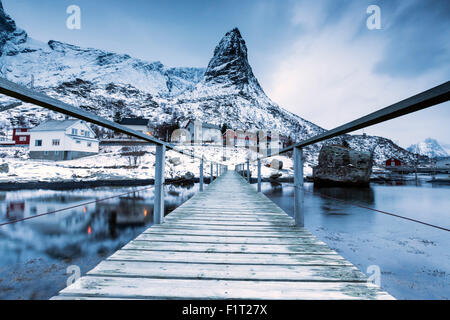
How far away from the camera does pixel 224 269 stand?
1880mm

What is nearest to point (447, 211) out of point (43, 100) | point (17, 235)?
point (43, 100)

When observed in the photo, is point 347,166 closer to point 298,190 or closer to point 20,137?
point 298,190

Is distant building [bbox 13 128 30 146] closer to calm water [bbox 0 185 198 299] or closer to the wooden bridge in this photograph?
calm water [bbox 0 185 198 299]

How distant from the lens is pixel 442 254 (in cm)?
617

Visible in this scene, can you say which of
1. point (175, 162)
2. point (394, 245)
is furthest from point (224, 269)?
point (175, 162)

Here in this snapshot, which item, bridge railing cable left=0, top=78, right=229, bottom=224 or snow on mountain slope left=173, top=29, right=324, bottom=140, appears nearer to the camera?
bridge railing cable left=0, top=78, right=229, bottom=224

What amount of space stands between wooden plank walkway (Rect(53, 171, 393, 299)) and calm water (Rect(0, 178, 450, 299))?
924 mm

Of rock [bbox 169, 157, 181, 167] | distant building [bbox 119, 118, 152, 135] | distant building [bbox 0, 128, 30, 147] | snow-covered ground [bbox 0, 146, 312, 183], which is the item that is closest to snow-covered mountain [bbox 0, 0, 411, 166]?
distant building [bbox 119, 118, 152, 135]

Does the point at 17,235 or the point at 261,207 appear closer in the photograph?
the point at 261,207

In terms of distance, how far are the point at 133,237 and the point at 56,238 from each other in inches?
114

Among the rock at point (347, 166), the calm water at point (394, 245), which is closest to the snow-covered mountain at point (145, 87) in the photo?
the rock at point (347, 166)

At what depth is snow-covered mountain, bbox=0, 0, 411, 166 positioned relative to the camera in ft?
269
